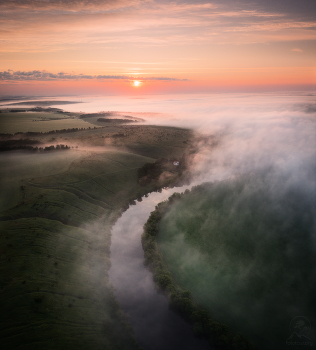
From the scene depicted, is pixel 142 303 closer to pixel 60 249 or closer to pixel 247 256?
pixel 60 249

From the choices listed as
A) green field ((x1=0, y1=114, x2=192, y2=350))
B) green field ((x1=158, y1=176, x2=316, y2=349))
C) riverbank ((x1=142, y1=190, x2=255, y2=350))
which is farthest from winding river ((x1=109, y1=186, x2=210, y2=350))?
green field ((x1=158, y1=176, x2=316, y2=349))

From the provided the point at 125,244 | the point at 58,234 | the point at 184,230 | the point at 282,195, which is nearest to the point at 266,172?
the point at 282,195

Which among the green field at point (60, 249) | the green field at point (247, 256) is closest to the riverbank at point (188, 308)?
the green field at point (247, 256)

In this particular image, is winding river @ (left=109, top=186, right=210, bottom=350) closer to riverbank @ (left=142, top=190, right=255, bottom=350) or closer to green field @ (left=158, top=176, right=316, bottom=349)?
riverbank @ (left=142, top=190, right=255, bottom=350)

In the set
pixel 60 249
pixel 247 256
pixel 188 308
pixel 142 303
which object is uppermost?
pixel 60 249

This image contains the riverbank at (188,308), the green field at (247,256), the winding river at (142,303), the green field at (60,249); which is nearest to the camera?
the green field at (60,249)

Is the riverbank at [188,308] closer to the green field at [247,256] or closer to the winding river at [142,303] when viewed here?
the winding river at [142,303]

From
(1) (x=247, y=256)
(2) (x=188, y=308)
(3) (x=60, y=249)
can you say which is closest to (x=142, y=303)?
(2) (x=188, y=308)
